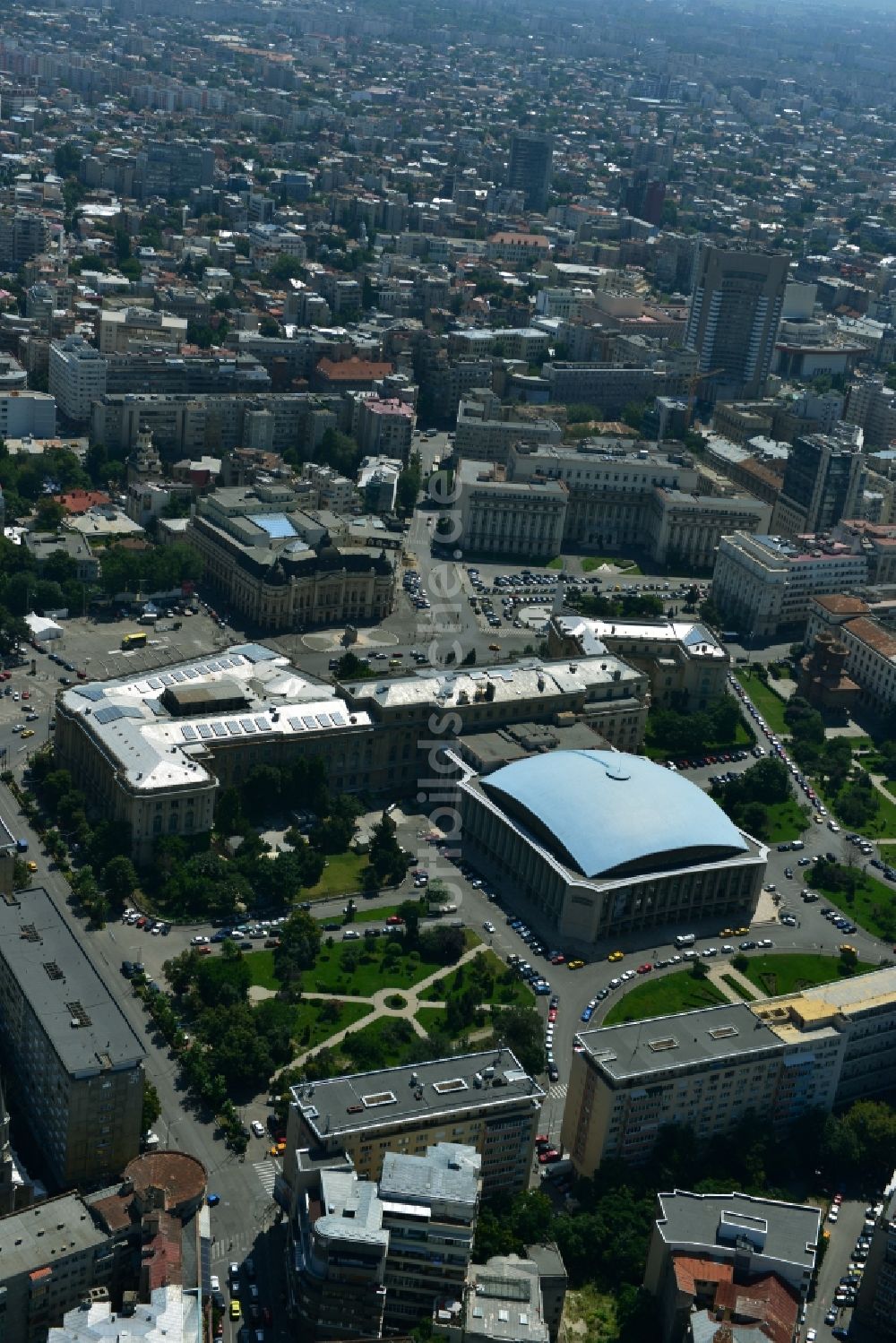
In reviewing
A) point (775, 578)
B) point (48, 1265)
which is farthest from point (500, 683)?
point (48, 1265)

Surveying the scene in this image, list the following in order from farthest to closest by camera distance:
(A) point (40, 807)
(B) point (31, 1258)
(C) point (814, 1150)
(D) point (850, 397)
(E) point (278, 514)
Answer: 1. (D) point (850, 397)
2. (E) point (278, 514)
3. (A) point (40, 807)
4. (C) point (814, 1150)
5. (B) point (31, 1258)

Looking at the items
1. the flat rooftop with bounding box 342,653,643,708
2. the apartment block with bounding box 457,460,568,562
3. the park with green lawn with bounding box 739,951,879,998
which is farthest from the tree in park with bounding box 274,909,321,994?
the apartment block with bounding box 457,460,568,562

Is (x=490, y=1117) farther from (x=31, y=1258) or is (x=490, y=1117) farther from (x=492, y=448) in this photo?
(x=492, y=448)

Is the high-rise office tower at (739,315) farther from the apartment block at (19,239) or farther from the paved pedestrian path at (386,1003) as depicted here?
the paved pedestrian path at (386,1003)

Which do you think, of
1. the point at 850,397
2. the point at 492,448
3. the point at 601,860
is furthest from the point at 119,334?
the point at 601,860

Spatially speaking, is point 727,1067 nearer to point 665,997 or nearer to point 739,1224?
point 739,1224

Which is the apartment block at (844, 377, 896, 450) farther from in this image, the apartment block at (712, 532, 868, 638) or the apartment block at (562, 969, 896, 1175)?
the apartment block at (562, 969, 896, 1175)
